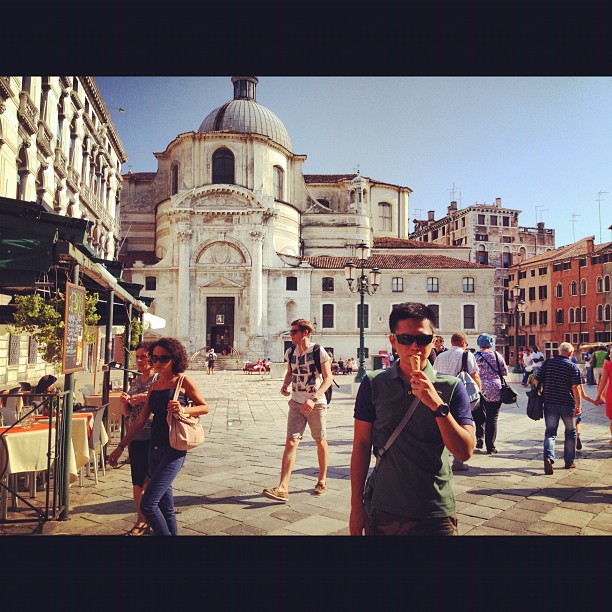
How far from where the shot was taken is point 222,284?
122 feet

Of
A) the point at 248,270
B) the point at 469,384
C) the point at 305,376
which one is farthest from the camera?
the point at 248,270

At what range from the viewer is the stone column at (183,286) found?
3634 centimetres

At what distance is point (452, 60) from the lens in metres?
4.02

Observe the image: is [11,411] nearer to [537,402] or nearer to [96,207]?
[537,402]

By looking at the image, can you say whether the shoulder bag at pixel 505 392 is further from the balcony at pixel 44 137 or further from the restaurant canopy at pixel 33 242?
the balcony at pixel 44 137

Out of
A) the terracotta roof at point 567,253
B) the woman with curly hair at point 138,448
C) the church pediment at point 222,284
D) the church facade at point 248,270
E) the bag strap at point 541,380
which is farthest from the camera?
the terracotta roof at point 567,253

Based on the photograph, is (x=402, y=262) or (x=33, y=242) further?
(x=402, y=262)

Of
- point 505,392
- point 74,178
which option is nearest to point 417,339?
point 505,392

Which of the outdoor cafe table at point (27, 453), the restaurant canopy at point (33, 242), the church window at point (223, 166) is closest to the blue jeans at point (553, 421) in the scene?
the outdoor cafe table at point (27, 453)

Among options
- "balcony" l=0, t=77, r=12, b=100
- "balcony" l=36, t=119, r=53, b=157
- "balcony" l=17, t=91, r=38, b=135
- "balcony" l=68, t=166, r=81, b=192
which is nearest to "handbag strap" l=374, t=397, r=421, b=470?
"balcony" l=0, t=77, r=12, b=100

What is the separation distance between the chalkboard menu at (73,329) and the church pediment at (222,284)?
3216 centimetres

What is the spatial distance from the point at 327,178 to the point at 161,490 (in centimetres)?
4478

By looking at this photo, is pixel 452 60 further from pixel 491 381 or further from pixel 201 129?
pixel 201 129
